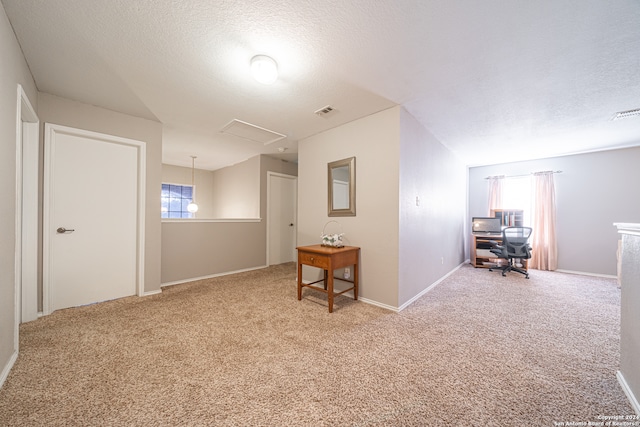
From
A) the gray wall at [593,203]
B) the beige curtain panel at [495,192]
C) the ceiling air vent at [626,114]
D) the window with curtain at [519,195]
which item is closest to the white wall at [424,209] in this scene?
the beige curtain panel at [495,192]

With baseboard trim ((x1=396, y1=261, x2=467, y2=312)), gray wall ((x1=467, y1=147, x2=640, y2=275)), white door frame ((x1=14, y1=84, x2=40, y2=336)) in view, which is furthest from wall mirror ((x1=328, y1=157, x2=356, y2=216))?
gray wall ((x1=467, y1=147, x2=640, y2=275))

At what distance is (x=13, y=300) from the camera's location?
66.0 inches

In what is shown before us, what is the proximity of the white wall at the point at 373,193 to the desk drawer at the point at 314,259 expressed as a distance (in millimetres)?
614

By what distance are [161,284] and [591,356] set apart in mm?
4859

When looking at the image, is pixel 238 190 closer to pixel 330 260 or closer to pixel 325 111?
pixel 325 111

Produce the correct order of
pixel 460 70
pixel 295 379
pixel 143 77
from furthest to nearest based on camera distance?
1. pixel 143 77
2. pixel 460 70
3. pixel 295 379

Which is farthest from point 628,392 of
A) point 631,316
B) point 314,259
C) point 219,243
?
point 219,243

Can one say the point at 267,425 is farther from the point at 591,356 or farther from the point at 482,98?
the point at 482,98

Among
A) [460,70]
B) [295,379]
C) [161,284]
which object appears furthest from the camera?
[161,284]

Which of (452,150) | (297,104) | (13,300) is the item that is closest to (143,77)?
(297,104)

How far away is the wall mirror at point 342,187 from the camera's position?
304 centimetres

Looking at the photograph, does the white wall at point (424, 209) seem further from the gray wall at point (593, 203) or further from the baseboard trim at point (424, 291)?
the gray wall at point (593, 203)

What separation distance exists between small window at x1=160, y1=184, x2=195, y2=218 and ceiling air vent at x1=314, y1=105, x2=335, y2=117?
5.36 m

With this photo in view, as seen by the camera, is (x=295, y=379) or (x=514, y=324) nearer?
(x=295, y=379)
